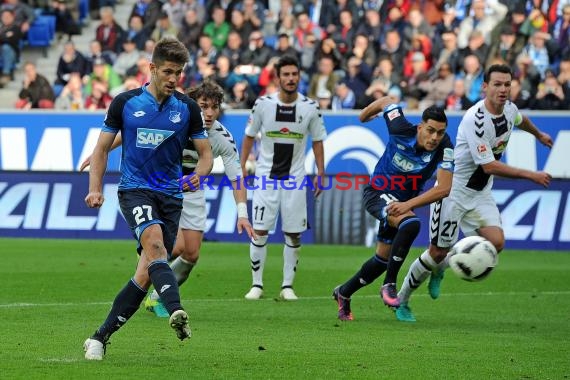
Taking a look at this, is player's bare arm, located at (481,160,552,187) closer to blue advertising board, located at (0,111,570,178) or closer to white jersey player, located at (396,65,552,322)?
white jersey player, located at (396,65,552,322)

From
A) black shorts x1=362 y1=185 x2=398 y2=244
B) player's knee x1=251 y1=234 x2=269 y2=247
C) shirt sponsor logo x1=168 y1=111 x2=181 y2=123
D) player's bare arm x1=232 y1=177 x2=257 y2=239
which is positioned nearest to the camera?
shirt sponsor logo x1=168 y1=111 x2=181 y2=123

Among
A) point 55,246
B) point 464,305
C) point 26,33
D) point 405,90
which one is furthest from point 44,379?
point 26,33

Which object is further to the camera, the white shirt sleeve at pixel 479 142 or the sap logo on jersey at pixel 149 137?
the white shirt sleeve at pixel 479 142

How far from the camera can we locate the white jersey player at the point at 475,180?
39.9 ft

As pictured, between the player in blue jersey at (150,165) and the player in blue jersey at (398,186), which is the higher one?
the player in blue jersey at (150,165)

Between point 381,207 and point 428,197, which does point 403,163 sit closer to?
point 381,207

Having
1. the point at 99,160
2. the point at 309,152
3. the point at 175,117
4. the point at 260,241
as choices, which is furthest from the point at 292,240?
the point at 309,152

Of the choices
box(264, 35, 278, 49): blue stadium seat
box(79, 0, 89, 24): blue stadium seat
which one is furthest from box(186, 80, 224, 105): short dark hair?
box(79, 0, 89, 24): blue stadium seat

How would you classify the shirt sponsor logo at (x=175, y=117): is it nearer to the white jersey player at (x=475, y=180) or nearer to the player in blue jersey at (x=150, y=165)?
the player in blue jersey at (x=150, y=165)

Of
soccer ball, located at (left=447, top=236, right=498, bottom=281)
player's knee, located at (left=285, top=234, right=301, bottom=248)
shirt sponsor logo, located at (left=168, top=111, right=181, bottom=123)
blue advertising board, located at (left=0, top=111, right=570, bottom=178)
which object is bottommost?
blue advertising board, located at (left=0, top=111, right=570, bottom=178)

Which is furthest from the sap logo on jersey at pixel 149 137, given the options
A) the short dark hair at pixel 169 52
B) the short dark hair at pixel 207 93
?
the short dark hair at pixel 207 93

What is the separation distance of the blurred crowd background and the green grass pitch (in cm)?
619

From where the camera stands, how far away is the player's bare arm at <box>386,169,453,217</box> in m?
11.5

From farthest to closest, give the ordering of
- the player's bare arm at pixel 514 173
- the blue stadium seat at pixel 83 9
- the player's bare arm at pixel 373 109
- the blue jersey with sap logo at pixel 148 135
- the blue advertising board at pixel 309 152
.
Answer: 1. the blue stadium seat at pixel 83 9
2. the blue advertising board at pixel 309 152
3. the player's bare arm at pixel 373 109
4. the player's bare arm at pixel 514 173
5. the blue jersey with sap logo at pixel 148 135
